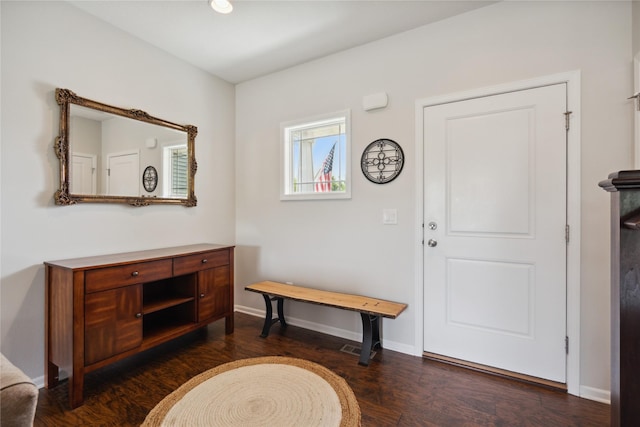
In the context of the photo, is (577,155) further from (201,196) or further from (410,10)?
(201,196)

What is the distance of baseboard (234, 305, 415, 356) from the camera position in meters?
2.45

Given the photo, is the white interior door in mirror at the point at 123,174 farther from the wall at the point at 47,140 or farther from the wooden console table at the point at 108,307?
the wooden console table at the point at 108,307

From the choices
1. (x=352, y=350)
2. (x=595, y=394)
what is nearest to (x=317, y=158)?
(x=352, y=350)

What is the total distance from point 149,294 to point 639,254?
10.1 ft

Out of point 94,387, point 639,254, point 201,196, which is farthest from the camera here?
point 201,196

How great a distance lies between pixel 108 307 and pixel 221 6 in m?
2.25

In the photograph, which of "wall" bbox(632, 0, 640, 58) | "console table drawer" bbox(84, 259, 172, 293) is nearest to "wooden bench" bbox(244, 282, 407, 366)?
"console table drawer" bbox(84, 259, 172, 293)

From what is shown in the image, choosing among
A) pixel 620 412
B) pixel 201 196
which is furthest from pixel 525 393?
pixel 201 196

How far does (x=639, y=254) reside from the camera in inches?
32.5

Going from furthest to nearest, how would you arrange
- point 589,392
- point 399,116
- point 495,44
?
point 399,116 < point 495,44 < point 589,392

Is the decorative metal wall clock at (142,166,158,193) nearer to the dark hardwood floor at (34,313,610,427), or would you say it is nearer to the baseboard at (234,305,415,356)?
the dark hardwood floor at (34,313,610,427)

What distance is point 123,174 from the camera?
2.45 meters

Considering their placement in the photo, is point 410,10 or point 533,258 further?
point 410,10

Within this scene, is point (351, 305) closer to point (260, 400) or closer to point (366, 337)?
point (366, 337)
